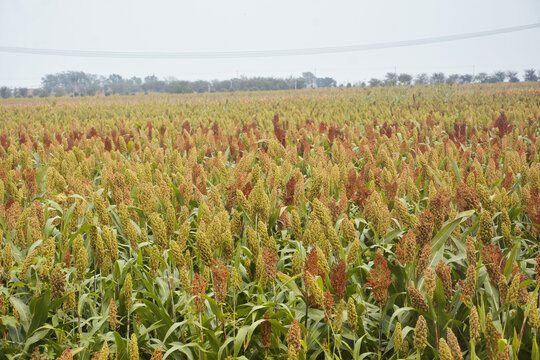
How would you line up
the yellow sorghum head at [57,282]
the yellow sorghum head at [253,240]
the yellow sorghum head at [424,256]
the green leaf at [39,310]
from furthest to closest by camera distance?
the yellow sorghum head at [253,240] → the green leaf at [39,310] → the yellow sorghum head at [57,282] → the yellow sorghum head at [424,256]

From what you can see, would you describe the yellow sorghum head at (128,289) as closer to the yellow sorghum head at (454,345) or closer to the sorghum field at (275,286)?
the sorghum field at (275,286)

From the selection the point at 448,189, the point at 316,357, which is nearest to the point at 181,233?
the point at 316,357

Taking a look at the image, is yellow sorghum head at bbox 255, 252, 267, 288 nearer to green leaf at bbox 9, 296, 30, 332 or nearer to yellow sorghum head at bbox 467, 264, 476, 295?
yellow sorghum head at bbox 467, 264, 476, 295

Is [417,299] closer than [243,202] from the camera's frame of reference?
Yes

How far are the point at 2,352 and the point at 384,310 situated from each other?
5.17 feet

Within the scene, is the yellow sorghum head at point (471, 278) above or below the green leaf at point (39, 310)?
above

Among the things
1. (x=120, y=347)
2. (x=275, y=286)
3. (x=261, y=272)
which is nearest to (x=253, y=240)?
(x=261, y=272)

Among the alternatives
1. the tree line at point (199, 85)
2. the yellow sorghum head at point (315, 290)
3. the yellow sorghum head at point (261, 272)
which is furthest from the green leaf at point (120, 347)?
the tree line at point (199, 85)

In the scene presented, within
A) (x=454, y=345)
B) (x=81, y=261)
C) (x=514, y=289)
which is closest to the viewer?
(x=454, y=345)

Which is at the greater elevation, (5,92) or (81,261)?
(5,92)

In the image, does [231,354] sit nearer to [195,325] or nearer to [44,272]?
[195,325]

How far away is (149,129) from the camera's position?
318 inches

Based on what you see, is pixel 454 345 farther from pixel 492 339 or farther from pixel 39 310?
pixel 39 310

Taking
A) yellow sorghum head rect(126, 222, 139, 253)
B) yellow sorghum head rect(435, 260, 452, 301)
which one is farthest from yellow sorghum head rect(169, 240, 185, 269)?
yellow sorghum head rect(435, 260, 452, 301)
